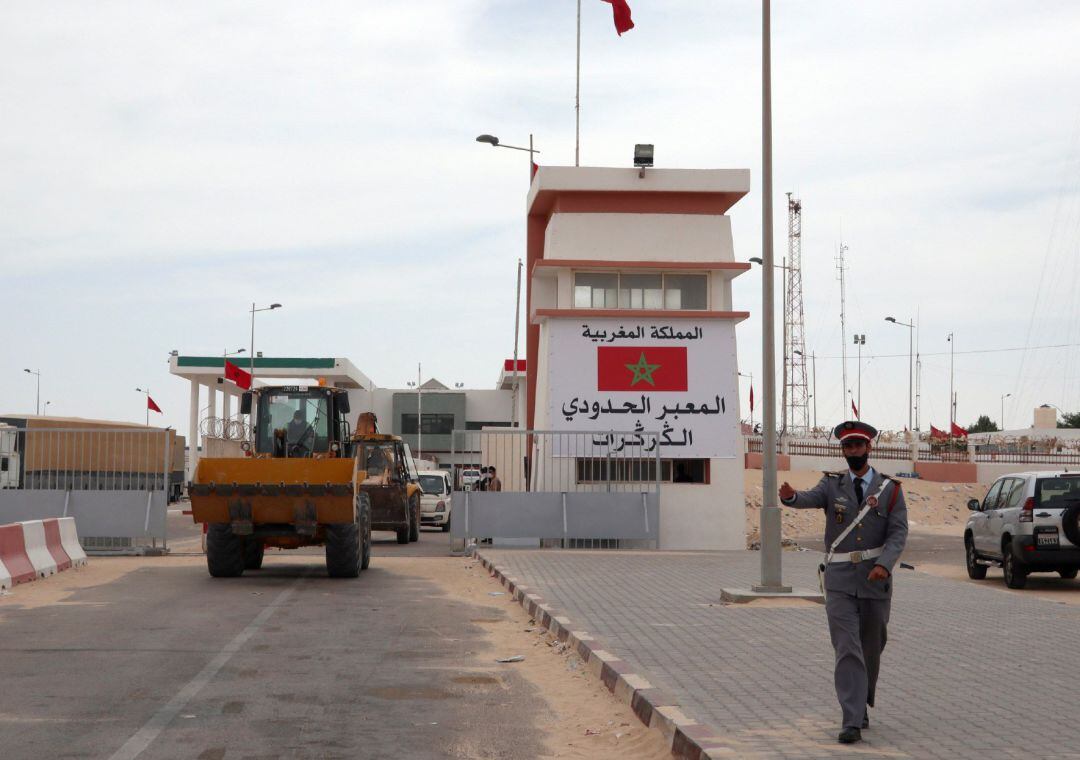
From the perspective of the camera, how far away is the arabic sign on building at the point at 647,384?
30.5 meters

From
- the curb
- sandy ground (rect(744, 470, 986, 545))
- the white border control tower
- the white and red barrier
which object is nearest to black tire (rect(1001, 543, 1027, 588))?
the curb

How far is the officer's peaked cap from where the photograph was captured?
25.5 ft

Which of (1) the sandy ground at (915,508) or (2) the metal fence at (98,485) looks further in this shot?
(1) the sandy ground at (915,508)

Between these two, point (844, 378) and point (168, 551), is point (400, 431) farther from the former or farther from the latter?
point (168, 551)

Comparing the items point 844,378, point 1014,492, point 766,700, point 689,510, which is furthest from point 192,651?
point 844,378

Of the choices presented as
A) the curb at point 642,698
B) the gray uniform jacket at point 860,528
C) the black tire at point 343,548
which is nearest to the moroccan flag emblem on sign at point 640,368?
the black tire at point 343,548

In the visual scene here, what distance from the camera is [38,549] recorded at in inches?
765

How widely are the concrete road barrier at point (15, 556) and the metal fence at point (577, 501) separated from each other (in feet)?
31.9

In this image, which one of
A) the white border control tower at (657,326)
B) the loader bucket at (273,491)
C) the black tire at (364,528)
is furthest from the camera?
the white border control tower at (657,326)

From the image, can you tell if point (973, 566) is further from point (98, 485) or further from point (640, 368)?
point (98, 485)

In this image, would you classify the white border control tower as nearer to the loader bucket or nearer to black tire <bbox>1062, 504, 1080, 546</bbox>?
black tire <bbox>1062, 504, 1080, 546</bbox>

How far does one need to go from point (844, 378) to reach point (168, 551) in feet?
264

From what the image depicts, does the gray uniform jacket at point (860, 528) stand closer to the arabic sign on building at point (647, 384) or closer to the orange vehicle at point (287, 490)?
the orange vehicle at point (287, 490)

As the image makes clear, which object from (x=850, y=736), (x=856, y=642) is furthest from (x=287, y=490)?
(x=850, y=736)
